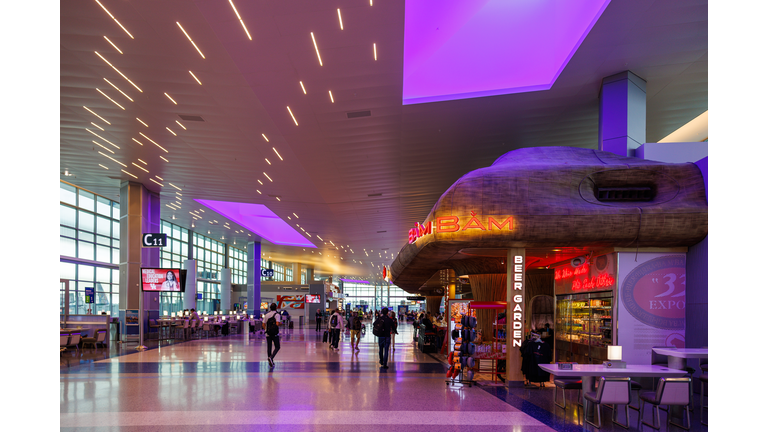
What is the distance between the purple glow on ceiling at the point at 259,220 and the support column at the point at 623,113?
64.8 feet

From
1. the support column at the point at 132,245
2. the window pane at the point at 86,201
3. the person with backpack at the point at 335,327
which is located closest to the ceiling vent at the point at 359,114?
the person with backpack at the point at 335,327

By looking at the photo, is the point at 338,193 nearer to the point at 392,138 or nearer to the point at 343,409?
the point at 392,138

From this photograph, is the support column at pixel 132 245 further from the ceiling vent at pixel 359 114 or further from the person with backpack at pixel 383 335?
the ceiling vent at pixel 359 114

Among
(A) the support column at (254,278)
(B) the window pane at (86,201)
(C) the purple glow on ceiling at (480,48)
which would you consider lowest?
(A) the support column at (254,278)

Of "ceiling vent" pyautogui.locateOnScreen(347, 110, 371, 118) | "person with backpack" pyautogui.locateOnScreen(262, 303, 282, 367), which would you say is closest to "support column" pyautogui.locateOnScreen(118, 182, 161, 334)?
"person with backpack" pyautogui.locateOnScreen(262, 303, 282, 367)

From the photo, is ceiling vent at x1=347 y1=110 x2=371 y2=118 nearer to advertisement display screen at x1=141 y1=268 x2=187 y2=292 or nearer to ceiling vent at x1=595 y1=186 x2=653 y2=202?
ceiling vent at x1=595 y1=186 x2=653 y2=202

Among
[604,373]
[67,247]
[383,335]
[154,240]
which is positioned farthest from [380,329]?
[67,247]

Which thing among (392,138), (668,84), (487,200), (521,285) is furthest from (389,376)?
(668,84)

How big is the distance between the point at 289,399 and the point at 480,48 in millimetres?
8656

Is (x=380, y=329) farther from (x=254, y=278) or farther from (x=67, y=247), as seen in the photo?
(x=254, y=278)

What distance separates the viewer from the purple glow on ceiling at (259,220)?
2941 cm

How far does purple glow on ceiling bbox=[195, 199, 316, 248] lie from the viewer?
29.4 metres

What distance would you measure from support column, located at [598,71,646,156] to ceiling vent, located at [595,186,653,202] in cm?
126

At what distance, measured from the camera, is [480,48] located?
1181 cm
